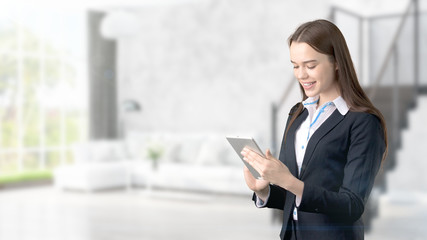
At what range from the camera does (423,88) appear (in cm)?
691

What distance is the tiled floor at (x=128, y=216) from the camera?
557 cm

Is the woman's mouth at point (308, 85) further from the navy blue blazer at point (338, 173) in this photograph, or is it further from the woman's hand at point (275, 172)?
the woman's hand at point (275, 172)

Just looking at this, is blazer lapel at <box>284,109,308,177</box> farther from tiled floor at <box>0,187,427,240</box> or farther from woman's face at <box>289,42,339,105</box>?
tiled floor at <box>0,187,427,240</box>

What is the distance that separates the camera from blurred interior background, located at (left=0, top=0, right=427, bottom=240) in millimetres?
6262

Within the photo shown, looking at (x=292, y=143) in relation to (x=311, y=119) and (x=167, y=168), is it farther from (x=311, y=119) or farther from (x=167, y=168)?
(x=167, y=168)

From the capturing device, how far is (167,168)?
876 cm

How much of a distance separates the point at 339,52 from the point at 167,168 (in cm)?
759

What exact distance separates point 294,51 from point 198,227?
4727 millimetres

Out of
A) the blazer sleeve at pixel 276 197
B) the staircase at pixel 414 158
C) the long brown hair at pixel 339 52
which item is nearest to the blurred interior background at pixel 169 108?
the staircase at pixel 414 158

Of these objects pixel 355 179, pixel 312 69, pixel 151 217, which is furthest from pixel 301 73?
pixel 151 217

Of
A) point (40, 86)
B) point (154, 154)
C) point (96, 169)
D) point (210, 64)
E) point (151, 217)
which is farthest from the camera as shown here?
point (40, 86)

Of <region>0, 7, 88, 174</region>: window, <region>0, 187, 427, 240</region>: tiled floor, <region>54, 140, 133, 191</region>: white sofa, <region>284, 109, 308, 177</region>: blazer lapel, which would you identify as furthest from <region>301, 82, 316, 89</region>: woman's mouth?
<region>0, 7, 88, 174</region>: window

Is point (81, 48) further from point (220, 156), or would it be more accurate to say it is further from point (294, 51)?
point (294, 51)

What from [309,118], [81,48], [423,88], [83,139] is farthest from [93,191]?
[309,118]
